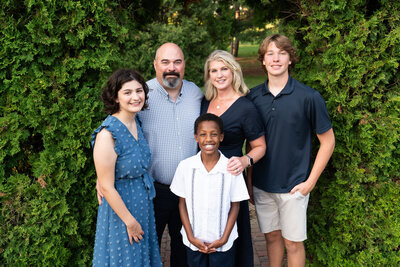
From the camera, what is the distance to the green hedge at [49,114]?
308 centimetres

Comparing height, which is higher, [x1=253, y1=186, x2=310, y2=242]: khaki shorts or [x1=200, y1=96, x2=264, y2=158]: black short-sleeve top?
[x1=200, y1=96, x2=264, y2=158]: black short-sleeve top

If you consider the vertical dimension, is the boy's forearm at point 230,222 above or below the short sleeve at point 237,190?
below

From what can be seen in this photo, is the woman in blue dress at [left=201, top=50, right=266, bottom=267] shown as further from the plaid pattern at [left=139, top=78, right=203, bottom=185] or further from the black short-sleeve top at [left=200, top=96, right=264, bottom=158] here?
the plaid pattern at [left=139, top=78, right=203, bottom=185]

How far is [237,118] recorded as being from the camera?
3086 millimetres

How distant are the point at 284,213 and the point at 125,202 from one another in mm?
1578

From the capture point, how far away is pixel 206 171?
2.82 metres

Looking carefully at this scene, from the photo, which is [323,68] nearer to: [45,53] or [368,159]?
[368,159]

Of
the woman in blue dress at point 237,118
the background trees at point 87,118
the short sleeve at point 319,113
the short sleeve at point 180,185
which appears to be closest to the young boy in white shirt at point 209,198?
the short sleeve at point 180,185

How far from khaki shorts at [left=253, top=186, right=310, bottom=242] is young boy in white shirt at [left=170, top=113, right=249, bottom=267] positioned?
56 cm

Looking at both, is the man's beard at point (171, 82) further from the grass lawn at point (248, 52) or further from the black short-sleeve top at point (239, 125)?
the grass lawn at point (248, 52)

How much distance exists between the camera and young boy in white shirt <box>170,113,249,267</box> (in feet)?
9.11

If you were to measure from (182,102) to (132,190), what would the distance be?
1.10 metres

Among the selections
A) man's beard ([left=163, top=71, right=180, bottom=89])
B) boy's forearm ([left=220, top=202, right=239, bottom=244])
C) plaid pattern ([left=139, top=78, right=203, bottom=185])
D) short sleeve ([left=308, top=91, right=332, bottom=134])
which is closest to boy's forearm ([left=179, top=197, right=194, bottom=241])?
boy's forearm ([left=220, top=202, right=239, bottom=244])

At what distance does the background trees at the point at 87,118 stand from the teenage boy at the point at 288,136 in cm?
50
